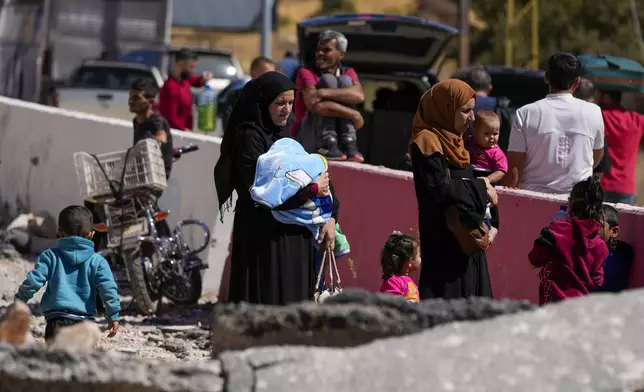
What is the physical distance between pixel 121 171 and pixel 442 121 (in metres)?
4.11

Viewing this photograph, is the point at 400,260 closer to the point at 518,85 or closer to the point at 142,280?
the point at 142,280

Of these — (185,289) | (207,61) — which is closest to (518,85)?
(185,289)

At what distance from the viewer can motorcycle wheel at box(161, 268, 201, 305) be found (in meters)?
10.5

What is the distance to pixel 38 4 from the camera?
982 inches

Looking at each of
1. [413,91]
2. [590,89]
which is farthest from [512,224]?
[413,91]

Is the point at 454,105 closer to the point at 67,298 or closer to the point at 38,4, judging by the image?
the point at 67,298

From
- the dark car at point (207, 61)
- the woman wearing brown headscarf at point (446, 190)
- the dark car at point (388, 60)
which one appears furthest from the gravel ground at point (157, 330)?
the dark car at point (207, 61)

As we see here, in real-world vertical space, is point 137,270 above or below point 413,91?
below

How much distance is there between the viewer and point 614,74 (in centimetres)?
1060

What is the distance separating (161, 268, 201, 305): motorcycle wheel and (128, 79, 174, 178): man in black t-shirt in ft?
2.56

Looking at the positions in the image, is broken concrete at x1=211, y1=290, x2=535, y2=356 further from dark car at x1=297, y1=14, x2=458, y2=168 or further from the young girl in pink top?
dark car at x1=297, y1=14, x2=458, y2=168

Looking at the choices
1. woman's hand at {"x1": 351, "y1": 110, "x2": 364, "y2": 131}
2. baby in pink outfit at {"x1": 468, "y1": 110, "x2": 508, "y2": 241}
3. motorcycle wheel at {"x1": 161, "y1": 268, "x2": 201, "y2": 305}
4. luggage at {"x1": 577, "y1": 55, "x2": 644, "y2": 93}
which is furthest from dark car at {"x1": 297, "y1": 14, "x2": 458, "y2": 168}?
baby in pink outfit at {"x1": 468, "y1": 110, "x2": 508, "y2": 241}

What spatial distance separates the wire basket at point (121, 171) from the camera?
1007cm

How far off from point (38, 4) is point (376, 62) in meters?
12.5
